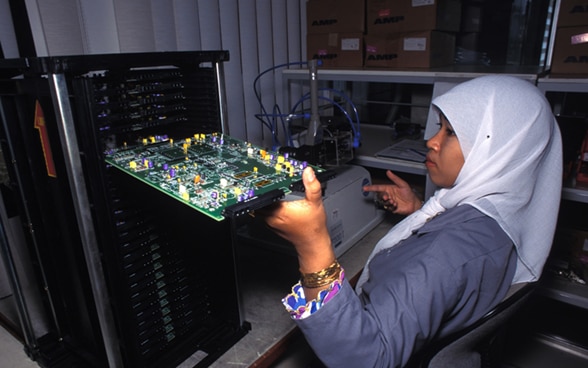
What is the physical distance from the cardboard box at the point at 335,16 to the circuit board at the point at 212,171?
1237 millimetres

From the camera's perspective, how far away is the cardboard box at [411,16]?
68.4 inches

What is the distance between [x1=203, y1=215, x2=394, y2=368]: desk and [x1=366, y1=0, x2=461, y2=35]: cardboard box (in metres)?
0.89

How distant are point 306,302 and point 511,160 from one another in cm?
55


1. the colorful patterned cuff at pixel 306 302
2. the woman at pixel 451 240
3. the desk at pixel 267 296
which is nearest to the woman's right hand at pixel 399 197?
the desk at pixel 267 296

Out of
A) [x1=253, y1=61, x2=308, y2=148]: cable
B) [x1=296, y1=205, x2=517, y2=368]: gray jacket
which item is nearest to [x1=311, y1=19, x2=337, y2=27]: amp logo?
[x1=253, y1=61, x2=308, y2=148]: cable

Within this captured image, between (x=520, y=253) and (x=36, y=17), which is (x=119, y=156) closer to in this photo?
(x=36, y=17)

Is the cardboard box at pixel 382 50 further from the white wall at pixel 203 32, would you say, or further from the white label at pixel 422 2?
the white wall at pixel 203 32

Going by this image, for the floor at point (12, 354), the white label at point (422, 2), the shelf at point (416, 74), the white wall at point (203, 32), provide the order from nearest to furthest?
1. the floor at point (12, 354)
2. the white wall at point (203, 32)
3. the shelf at point (416, 74)
4. the white label at point (422, 2)

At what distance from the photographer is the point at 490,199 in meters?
0.90

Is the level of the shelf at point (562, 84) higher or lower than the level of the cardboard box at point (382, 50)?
lower

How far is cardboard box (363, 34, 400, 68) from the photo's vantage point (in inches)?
73.7

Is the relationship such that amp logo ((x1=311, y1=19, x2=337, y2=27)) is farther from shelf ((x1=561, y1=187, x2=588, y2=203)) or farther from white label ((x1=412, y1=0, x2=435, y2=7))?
shelf ((x1=561, y1=187, x2=588, y2=203))

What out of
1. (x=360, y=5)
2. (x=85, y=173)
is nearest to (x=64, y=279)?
(x=85, y=173)

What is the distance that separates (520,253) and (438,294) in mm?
308
